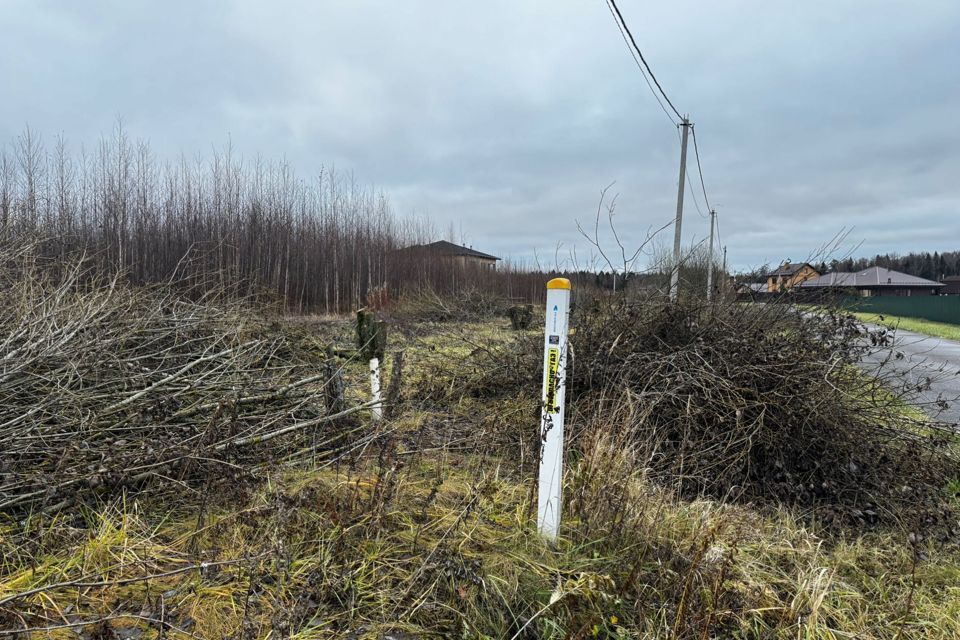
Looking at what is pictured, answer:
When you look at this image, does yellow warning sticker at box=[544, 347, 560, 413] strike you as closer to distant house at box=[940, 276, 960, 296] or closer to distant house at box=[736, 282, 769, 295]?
distant house at box=[736, 282, 769, 295]

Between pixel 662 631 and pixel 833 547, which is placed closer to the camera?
pixel 662 631

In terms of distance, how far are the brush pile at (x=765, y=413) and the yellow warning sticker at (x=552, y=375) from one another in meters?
0.97

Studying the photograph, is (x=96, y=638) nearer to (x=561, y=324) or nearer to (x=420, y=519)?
(x=420, y=519)

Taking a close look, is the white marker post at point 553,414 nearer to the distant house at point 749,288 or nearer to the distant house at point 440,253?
the distant house at point 749,288

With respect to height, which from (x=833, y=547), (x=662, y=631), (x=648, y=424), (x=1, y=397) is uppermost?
(x=1, y=397)

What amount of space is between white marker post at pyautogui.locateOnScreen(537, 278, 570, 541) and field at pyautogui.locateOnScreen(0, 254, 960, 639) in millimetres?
145

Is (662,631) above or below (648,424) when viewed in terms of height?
below

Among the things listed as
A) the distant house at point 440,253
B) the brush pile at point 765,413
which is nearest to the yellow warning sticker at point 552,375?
the brush pile at point 765,413

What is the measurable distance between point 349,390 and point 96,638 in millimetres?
4148

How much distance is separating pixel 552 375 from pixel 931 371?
6631 mm

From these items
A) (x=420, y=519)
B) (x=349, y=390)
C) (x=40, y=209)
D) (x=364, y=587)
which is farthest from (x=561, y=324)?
(x=40, y=209)

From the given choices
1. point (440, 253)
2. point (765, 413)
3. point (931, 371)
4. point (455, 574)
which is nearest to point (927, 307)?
point (440, 253)

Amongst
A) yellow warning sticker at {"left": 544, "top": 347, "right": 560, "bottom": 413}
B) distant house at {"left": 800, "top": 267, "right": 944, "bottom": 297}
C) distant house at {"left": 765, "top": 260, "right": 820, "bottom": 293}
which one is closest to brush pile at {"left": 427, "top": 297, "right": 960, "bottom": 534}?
distant house at {"left": 765, "top": 260, "right": 820, "bottom": 293}

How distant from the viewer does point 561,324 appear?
2.50 meters
